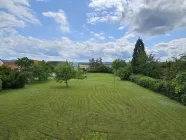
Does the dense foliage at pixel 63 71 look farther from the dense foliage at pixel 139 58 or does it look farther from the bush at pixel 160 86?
the dense foliage at pixel 139 58

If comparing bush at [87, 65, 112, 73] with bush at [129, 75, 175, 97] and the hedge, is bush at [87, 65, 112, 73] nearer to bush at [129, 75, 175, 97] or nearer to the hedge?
bush at [129, 75, 175, 97]

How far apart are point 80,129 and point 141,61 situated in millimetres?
33958

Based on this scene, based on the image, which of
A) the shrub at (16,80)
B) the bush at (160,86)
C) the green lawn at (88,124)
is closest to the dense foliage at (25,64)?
the shrub at (16,80)

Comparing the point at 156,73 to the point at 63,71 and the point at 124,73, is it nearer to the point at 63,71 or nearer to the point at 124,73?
the point at 124,73

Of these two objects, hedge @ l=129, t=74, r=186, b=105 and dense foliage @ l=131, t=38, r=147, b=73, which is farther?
dense foliage @ l=131, t=38, r=147, b=73

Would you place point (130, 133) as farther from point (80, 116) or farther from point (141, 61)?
point (141, 61)

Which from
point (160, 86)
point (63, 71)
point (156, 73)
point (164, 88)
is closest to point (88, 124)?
point (164, 88)

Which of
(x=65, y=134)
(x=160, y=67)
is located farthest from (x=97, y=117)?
(x=160, y=67)

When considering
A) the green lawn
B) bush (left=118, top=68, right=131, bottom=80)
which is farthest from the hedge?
bush (left=118, top=68, right=131, bottom=80)

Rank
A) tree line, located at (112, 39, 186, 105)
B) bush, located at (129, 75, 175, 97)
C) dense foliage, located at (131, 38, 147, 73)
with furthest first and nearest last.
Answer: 1. dense foliage, located at (131, 38, 147, 73)
2. bush, located at (129, 75, 175, 97)
3. tree line, located at (112, 39, 186, 105)

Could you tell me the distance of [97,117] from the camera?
33.3 ft

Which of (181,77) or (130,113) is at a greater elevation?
(181,77)

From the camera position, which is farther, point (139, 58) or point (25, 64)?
point (139, 58)

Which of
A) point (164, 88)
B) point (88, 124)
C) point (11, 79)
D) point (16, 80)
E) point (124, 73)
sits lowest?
point (88, 124)
